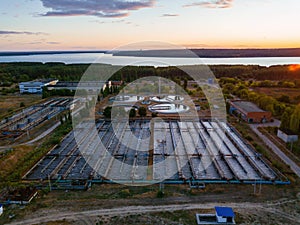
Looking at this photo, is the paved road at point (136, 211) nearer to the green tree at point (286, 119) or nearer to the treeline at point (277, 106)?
the treeline at point (277, 106)

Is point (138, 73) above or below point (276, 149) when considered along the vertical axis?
above

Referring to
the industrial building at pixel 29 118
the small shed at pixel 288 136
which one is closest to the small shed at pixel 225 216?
the small shed at pixel 288 136

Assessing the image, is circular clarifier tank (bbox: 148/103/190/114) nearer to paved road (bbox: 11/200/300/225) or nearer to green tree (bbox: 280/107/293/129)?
green tree (bbox: 280/107/293/129)

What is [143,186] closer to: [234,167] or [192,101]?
[234,167]

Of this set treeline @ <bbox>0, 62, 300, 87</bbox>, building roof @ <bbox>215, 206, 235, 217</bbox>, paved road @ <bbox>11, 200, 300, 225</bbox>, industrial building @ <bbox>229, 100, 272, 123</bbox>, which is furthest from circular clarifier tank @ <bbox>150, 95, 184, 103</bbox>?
building roof @ <bbox>215, 206, 235, 217</bbox>

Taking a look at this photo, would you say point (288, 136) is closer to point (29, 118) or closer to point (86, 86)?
point (29, 118)

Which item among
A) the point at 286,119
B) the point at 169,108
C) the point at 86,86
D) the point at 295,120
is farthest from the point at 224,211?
the point at 86,86
